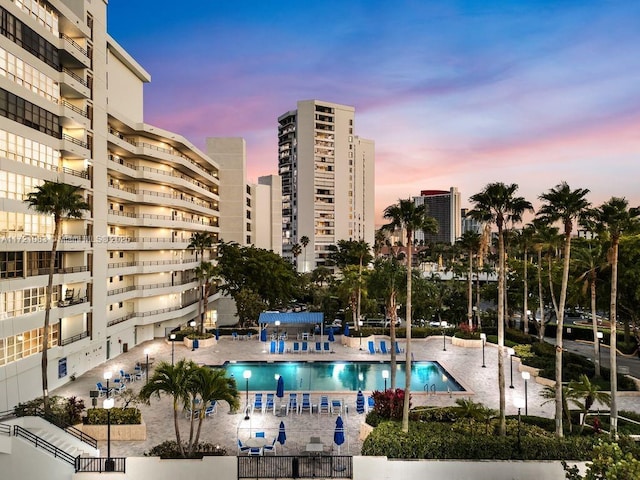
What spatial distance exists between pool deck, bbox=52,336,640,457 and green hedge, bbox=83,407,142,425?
2.66 ft

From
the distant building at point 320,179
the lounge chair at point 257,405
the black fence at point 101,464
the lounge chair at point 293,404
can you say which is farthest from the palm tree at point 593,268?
the distant building at point 320,179

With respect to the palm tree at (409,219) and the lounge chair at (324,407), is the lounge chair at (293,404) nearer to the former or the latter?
the lounge chair at (324,407)

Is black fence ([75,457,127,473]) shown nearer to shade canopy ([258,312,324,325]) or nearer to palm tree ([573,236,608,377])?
shade canopy ([258,312,324,325])

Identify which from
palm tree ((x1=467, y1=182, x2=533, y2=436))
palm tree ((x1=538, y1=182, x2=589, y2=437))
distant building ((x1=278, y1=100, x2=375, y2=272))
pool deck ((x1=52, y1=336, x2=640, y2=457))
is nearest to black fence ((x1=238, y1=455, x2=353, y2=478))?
pool deck ((x1=52, y1=336, x2=640, y2=457))

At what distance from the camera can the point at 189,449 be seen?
1486 cm

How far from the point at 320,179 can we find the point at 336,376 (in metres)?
71.9

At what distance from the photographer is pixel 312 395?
22.7 m

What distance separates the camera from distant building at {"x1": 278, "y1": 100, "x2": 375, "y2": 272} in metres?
95.2

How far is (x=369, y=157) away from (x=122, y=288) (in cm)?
8279

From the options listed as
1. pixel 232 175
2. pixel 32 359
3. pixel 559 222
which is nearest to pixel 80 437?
pixel 32 359

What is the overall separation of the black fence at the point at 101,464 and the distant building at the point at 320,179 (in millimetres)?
79828

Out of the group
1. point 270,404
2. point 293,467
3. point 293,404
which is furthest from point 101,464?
point 293,404

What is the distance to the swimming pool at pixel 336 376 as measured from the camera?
83.4ft

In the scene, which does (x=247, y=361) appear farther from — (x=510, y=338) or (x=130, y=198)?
(x=510, y=338)
